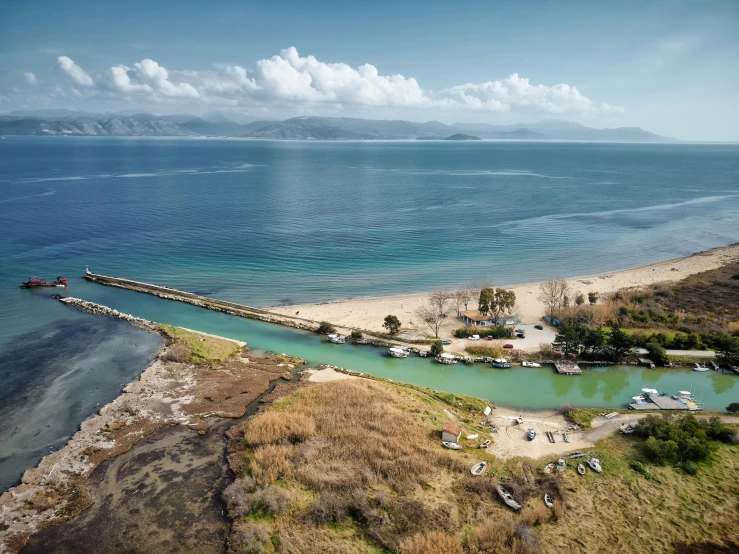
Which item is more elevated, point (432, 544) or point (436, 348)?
point (432, 544)

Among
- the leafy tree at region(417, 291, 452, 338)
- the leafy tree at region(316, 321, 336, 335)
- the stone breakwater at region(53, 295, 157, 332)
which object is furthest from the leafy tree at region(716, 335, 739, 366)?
the stone breakwater at region(53, 295, 157, 332)

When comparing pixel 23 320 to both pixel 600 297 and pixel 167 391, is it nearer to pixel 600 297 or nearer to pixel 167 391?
pixel 167 391

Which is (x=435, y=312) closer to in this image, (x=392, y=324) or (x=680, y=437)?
(x=392, y=324)

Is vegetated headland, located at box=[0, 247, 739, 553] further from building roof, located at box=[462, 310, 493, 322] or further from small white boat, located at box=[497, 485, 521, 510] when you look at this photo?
building roof, located at box=[462, 310, 493, 322]

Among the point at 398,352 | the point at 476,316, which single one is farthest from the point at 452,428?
the point at 476,316

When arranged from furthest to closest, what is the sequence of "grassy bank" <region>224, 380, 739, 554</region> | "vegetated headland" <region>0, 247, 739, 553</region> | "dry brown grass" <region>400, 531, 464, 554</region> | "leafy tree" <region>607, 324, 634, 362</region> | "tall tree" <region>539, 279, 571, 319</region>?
"tall tree" <region>539, 279, 571, 319</region> → "leafy tree" <region>607, 324, 634, 362</region> → "vegetated headland" <region>0, 247, 739, 553</region> → "grassy bank" <region>224, 380, 739, 554</region> → "dry brown grass" <region>400, 531, 464, 554</region>

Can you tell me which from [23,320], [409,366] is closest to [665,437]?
[409,366]
